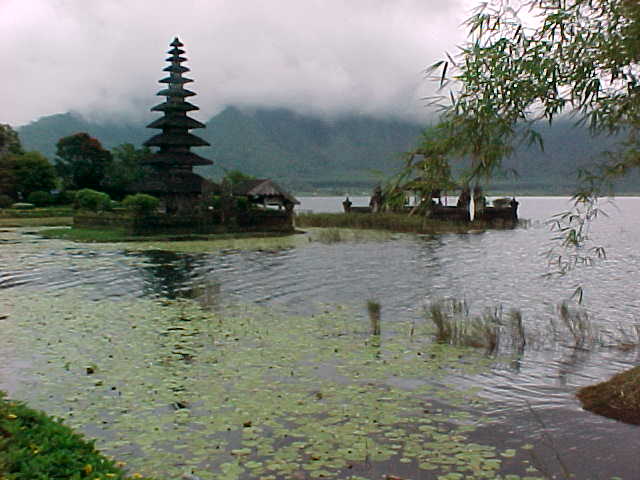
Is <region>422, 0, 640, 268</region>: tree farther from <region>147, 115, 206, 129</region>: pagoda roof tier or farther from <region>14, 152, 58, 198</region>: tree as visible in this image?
<region>14, 152, 58, 198</region>: tree

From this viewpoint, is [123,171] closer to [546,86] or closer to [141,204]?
[141,204]

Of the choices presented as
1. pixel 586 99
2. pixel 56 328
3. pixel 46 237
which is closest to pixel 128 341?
pixel 56 328

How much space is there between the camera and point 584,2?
7895mm

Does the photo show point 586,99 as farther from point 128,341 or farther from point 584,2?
point 128,341

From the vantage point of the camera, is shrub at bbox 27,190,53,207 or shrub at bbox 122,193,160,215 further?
shrub at bbox 27,190,53,207

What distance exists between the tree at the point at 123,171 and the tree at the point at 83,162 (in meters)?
0.77

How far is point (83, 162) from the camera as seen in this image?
69500 millimetres

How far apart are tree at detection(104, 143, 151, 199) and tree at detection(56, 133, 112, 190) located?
0.77 m

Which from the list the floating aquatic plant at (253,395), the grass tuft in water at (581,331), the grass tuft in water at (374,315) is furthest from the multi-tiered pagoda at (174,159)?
the grass tuft in water at (581,331)

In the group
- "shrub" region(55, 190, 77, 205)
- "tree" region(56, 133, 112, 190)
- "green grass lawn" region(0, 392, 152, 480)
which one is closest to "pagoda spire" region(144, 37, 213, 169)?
"shrub" region(55, 190, 77, 205)

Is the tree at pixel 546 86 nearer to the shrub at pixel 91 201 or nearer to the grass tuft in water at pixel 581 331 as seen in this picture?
the grass tuft in water at pixel 581 331

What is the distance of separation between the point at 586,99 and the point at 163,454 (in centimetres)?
660

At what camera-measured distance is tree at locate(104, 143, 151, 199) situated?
2564 inches

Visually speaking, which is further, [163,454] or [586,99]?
[586,99]
